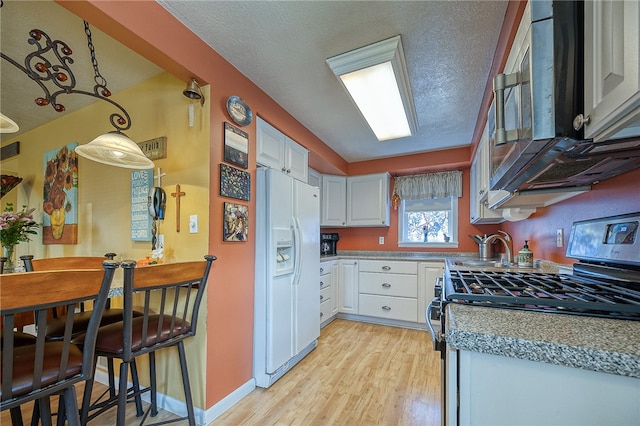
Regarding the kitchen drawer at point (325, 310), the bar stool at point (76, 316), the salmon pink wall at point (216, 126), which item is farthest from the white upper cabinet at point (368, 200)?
the bar stool at point (76, 316)

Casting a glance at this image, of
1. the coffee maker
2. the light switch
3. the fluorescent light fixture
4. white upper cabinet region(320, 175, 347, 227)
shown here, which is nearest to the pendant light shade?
the light switch

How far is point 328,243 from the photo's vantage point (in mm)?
4062

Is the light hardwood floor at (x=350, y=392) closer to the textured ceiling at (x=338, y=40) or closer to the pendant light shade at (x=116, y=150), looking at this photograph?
the pendant light shade at (x=116, y=150)

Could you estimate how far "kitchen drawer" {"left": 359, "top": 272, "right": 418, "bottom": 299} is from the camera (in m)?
3.29

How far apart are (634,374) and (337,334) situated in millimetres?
2883

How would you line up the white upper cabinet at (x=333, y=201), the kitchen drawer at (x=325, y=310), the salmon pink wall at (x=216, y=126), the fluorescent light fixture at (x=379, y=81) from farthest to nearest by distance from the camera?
the white upper cabinet at (x=333, y=201) → the kitchen drawer at (x=325, y=310) → the fluorescent light fixture at (x=379, y=81) → the salmon pink wall at (x=216, y=126)

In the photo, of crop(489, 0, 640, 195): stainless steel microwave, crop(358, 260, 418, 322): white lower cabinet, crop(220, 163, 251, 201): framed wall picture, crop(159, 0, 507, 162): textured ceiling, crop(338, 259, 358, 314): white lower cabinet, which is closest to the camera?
crop(489, 0, 640, 195): stainless steel microwave

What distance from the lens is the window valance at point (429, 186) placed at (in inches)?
144

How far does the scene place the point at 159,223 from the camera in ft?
6.13

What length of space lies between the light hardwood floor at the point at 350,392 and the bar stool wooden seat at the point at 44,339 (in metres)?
1.00

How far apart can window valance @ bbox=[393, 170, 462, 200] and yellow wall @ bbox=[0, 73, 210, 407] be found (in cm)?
303

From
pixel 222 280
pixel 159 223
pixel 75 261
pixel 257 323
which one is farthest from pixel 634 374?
pixel 75 261

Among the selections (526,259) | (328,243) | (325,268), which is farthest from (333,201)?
(526,259)

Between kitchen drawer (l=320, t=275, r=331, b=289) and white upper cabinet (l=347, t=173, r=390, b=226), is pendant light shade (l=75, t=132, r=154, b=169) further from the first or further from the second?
white upper cabinet (l=347, t=173, r=390, b=226)
